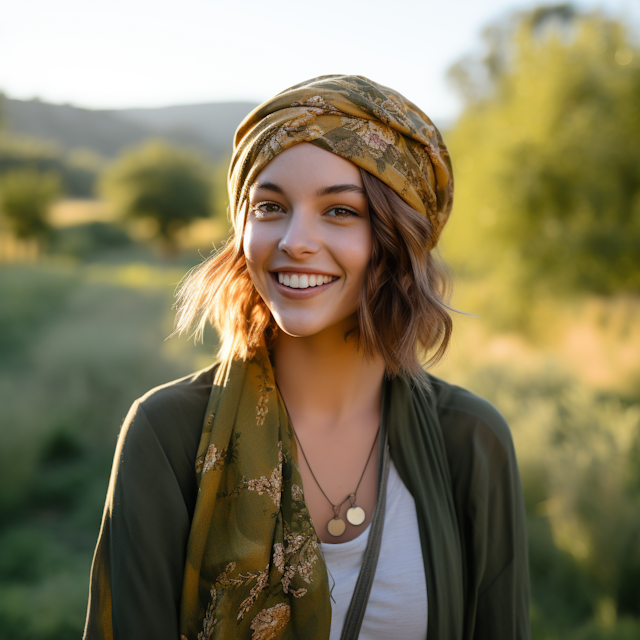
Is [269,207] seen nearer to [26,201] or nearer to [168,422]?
[168,422]

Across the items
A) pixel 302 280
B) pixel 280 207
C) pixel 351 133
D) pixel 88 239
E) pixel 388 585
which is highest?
pixel 88 239

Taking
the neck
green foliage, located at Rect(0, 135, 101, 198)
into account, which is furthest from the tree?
the neck

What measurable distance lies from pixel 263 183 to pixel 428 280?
605 mm

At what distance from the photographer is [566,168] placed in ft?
37.0

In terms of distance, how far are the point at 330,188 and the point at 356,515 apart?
926mm

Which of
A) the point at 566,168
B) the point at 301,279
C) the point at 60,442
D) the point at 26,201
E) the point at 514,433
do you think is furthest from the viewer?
the point at 26,201

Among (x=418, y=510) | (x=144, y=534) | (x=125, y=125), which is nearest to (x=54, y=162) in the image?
(x=125, y=125)

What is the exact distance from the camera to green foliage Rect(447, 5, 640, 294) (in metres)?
10.5

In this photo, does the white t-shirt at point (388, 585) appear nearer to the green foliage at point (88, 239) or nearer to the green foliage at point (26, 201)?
the green foliage at point (26, 201)

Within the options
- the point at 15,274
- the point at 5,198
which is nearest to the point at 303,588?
the point at 15,274

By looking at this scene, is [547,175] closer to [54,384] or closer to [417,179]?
[54,384]

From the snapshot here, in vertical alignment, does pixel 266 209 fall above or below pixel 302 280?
above

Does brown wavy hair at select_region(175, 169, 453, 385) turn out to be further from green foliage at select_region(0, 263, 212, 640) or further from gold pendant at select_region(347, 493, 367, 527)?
green foliage at select_region(0, 263, 212, 640)

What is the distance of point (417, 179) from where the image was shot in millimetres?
1598
